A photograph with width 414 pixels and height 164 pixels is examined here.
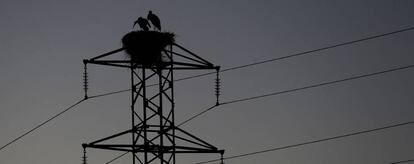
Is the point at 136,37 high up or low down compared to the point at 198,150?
up

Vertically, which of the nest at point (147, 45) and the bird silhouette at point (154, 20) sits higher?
→ the bird silhouette at point (154, 20)

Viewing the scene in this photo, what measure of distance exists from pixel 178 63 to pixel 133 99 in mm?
1427

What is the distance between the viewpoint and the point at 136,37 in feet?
67.1

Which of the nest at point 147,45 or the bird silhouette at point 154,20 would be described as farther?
the bird silhouette at point 154,20

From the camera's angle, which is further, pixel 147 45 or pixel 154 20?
pixel 154 20

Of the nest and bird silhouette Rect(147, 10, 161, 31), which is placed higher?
bird silhouette Rect(147, 10, 161, 31)

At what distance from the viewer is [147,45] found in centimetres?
2034

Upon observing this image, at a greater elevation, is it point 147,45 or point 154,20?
point 154,20

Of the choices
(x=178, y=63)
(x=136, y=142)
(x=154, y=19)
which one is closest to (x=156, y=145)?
(x=136, y=142)

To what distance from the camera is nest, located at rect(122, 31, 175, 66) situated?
66.7 ft

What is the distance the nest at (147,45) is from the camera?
20.3 meters

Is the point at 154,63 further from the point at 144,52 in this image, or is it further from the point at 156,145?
the point at 156,145

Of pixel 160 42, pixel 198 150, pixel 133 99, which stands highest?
pixel 160 42

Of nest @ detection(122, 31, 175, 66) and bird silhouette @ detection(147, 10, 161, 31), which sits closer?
nest @ detection(122, 31, 175, 66)
